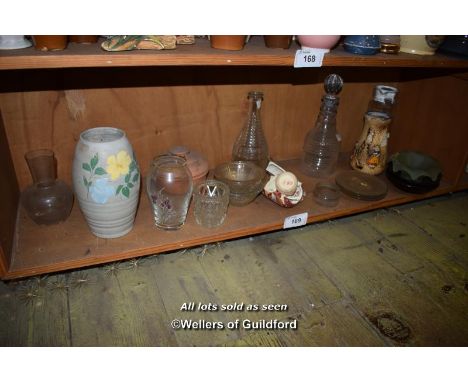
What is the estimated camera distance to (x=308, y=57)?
0.75 m

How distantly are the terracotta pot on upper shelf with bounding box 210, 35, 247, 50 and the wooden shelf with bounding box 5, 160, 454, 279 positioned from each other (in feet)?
1.33

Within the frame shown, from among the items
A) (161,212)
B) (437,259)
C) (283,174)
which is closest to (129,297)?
(161,212)

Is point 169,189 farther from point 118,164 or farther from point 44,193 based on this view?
point 44,193

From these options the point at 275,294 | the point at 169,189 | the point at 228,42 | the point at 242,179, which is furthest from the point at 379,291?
the point at 228,42

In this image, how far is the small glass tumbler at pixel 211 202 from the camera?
854 millimetres

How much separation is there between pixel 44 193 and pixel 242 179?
0.48m

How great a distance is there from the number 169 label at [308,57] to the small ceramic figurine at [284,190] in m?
0.28

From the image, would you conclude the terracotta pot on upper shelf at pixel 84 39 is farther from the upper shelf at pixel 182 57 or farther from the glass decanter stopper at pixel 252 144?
the glass decanter stopper at pixel 252 144

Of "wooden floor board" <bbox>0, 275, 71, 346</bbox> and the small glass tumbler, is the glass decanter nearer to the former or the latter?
"wooden floor board" <bbox>0, 275, 71, 346</bbox>

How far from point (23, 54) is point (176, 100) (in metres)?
0.41

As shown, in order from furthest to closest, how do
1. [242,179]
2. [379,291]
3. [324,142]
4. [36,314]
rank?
[324,142] → [242,179] → [379,291] → [36,314]

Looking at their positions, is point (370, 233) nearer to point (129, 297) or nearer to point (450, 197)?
point (450, 197)

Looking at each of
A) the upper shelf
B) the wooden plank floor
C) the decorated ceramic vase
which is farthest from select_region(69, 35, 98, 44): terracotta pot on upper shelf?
the wooden plank floor

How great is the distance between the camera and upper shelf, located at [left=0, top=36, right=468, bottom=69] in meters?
0.58
